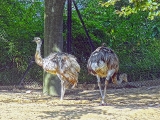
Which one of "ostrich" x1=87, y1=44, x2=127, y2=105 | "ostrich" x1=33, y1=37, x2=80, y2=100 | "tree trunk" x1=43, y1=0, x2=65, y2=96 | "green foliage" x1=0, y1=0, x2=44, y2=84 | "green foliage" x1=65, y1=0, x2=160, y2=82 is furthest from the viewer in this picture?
"green foliage" x1=65, y1=0, x2=160, y2=82

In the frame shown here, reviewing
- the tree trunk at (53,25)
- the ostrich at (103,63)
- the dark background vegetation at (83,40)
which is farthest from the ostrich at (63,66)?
the dark background vegetation at (83,40)

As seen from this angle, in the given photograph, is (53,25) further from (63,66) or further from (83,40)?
(83,40)

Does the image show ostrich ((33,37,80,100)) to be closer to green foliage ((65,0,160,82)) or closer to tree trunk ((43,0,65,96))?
tree trunk ((43,0,65,96))

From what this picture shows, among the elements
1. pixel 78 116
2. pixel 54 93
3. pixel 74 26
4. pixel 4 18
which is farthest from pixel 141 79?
pixel 78 116

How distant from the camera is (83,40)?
9883mm

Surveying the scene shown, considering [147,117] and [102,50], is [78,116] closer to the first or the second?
[147,117]

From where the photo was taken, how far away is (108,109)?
5.87 m

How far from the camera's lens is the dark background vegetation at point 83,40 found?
973 cm

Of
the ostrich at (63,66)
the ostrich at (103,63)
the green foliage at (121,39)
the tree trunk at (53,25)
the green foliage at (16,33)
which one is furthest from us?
the green foliage at (121,39)

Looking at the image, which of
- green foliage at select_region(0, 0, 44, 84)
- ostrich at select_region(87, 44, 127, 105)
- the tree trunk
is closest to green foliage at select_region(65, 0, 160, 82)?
green foliage at select_region(0, 0, 44, 84)

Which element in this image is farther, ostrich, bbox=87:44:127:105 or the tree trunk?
the tree trunk

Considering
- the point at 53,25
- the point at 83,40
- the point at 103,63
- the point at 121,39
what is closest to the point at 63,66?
the point at 103,63

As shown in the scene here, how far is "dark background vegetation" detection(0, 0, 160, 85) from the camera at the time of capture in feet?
31.9

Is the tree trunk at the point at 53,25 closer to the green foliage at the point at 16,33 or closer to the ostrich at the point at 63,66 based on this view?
the ostrich at the point at 63,66
